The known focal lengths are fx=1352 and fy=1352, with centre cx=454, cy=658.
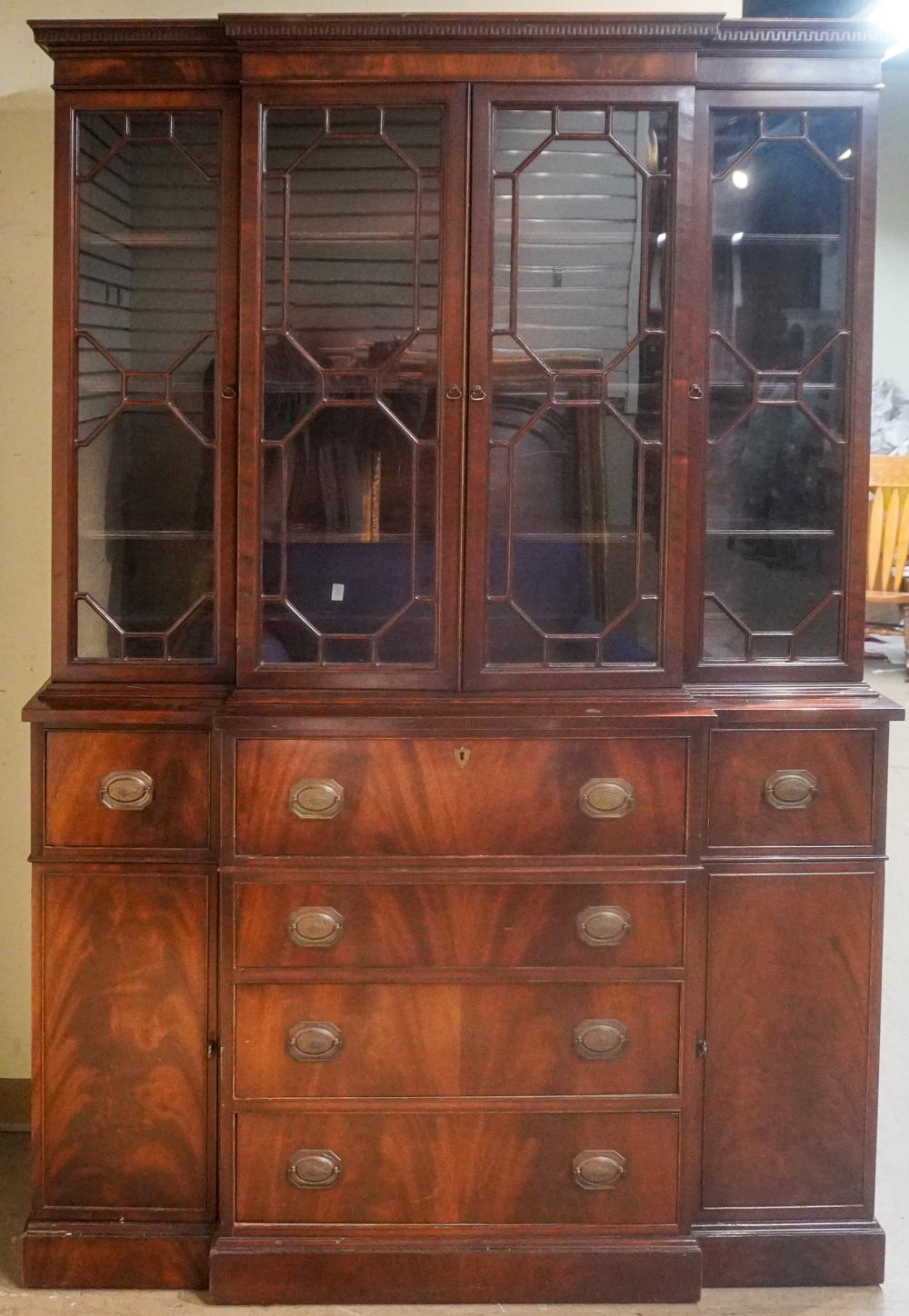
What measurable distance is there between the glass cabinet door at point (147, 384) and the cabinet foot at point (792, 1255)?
4.28 feet

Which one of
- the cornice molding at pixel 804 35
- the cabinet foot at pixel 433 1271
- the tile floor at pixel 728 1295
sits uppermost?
the cornice molding at pixel 804 35

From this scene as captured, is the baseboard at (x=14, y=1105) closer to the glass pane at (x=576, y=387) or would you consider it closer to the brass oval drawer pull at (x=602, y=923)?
the brass oval drawer pull at (x=602, y=923)

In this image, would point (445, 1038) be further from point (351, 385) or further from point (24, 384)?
point (24, 384)

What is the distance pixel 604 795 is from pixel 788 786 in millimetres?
325

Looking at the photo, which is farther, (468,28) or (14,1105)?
(14,1105)

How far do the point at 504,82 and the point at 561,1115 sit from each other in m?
1.64

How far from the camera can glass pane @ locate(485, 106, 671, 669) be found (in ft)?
7.00

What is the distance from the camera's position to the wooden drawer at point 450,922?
215cm

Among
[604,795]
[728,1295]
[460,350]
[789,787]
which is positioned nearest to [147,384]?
[460,350]

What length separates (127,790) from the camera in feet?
7.22

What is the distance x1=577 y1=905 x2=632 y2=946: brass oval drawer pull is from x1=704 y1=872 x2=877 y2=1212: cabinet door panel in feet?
0.57

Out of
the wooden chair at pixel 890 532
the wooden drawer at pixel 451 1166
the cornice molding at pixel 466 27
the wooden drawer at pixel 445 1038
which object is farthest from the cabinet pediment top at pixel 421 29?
the wooden chair at pixel 890 532

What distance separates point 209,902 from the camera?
7.25 feet

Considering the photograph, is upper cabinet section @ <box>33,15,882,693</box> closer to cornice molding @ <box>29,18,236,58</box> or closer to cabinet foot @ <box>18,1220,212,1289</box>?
cornice molding @ <box>29,18,236,58</box>
